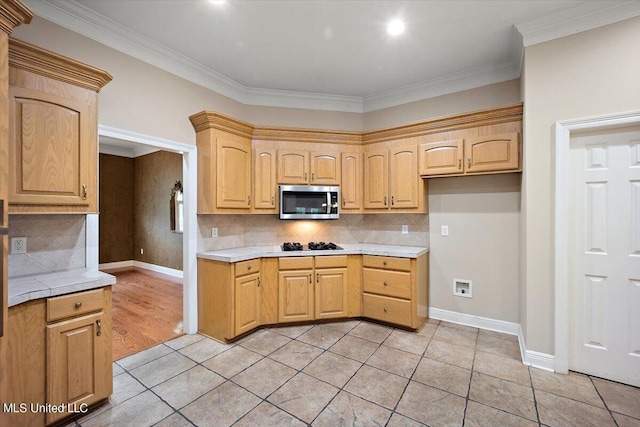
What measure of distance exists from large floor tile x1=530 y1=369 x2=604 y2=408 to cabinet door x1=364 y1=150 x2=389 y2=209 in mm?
2130

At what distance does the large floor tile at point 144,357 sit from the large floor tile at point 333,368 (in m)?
1.42

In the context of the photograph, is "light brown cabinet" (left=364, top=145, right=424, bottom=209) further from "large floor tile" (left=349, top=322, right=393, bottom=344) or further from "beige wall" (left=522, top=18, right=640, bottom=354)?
"large floor tile" (left=349, top=322, right=393, bottom=344)

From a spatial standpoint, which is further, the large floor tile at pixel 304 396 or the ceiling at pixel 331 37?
the ceiling at pixel 331 37

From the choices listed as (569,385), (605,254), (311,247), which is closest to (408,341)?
(569,385)

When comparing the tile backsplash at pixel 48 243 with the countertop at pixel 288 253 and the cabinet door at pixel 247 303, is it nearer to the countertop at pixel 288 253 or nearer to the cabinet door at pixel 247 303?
the countertop at pixel 288 253

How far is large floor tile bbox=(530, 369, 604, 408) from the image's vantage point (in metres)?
2.07

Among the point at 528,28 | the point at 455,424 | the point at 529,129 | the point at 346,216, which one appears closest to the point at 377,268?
the point at 346,216

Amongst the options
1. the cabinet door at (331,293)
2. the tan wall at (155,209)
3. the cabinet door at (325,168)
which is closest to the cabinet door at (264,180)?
the cabinet door at (325,168)

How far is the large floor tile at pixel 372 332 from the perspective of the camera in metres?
3.06

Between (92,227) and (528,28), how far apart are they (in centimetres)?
402

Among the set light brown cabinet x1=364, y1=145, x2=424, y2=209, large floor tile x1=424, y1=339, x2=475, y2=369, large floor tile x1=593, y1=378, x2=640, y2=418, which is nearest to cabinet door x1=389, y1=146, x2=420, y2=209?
light brown cabinet x1=364, y1=145, x2=424, y2=209

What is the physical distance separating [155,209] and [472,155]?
638 centimetres

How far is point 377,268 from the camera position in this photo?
3.39 meters

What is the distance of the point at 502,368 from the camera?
246 centimetres
